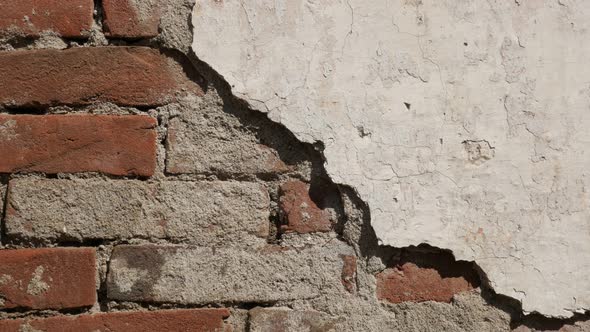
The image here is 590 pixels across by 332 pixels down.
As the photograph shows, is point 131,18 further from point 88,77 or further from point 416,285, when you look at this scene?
point 416,285

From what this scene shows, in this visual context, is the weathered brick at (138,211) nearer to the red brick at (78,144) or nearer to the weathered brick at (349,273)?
the red brick at (78,144)

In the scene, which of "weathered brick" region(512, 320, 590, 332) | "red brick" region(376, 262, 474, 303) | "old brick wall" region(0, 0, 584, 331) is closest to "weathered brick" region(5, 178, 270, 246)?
"old brick wall" region(0, 0, 584, 331)

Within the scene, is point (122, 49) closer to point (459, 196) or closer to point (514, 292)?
point (459, 196)

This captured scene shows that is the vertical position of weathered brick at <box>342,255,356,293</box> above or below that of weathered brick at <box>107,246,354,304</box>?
above

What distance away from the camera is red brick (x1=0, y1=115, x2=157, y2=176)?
1081 mm

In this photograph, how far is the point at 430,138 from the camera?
1169mm

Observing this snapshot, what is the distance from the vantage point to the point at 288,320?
1123 millimetres

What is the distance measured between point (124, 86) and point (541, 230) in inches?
28.1

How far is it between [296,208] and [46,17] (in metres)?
0.49

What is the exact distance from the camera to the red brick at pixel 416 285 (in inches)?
45.6

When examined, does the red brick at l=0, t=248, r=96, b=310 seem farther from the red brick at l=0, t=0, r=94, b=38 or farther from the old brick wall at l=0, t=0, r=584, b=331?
the red brick at l=0, t=0, r=94, b=38

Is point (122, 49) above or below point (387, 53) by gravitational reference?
below

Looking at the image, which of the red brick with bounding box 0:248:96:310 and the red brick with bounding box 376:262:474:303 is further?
the red brick with bounding box 376:262:474:303

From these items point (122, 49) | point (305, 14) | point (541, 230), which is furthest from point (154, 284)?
point (541, 230)
